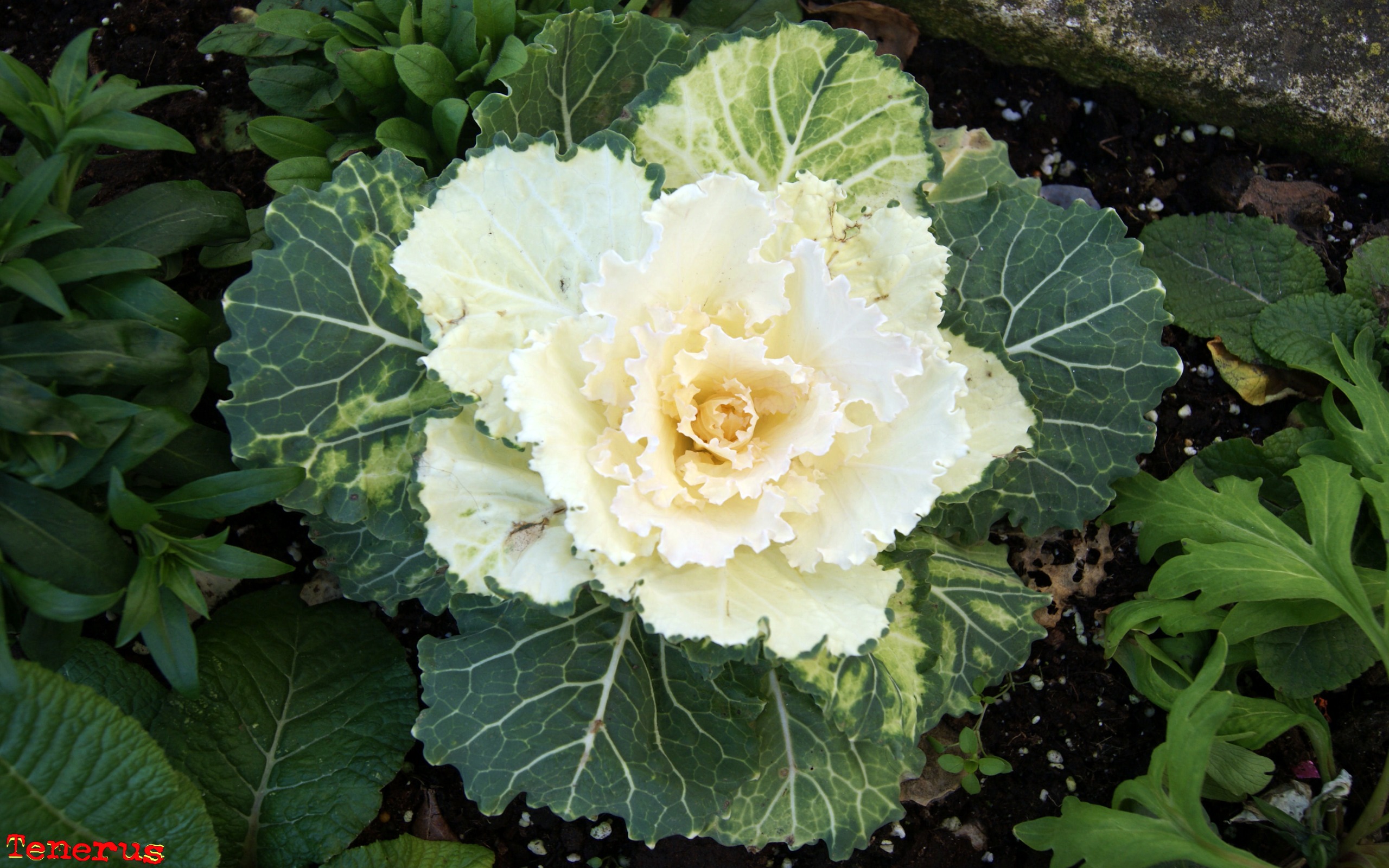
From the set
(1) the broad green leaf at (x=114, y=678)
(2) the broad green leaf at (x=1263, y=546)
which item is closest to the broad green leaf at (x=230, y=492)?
(1) the broad green leaf at (x=114, y=678)

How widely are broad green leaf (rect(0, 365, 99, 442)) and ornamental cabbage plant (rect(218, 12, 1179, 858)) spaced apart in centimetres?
26

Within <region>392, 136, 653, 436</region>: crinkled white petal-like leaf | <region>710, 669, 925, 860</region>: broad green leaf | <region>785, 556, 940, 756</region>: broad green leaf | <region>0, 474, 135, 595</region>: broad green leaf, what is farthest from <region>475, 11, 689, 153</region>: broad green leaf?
<region>710, 669, 925, 860</region>: broad green leaf

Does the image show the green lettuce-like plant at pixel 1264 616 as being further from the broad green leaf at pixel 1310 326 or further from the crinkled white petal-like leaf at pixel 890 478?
the crinkled white petal-like leaf at pixel 890 478

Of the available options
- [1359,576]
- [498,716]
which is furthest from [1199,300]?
[498,716]

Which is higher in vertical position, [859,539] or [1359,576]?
[859,539]

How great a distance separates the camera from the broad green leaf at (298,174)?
2.08m

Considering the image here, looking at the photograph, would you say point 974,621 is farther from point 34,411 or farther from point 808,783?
point 34,411

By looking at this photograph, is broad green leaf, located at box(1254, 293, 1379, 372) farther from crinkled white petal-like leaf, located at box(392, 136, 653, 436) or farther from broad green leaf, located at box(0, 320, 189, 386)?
broad green leaf, located at box(0, 320, 189, 386)

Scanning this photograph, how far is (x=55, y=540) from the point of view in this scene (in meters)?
1.62

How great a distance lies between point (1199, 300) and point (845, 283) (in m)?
1.60

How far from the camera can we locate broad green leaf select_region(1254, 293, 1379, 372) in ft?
8.05

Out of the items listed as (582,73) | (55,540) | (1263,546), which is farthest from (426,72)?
(1263,546)

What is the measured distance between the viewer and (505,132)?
1.80 metres

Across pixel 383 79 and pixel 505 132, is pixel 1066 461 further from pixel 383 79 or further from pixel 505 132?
pixel 383 79
